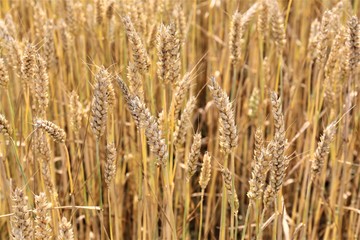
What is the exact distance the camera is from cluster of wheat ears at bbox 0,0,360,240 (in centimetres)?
126

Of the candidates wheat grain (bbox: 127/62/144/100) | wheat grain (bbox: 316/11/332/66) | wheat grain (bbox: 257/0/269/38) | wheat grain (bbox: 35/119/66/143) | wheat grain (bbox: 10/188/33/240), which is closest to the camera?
wheat grain (bbox: 10/188/33/240)

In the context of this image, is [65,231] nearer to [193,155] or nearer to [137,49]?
[193,155]

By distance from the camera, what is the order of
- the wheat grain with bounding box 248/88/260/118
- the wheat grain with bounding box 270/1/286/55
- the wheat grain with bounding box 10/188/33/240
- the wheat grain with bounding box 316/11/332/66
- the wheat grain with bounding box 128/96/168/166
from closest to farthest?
the wheat grain with bounding box 10/188/33/240 < the wheat grain with bounding box 128/96/168/166 < the wheat grain with bounding box 316/11/332/66 < the wheat grain with bounding box 270/1/286/55 < the wheat grain with bounding box 248/88/260/118

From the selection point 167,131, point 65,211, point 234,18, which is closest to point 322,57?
point 234,18

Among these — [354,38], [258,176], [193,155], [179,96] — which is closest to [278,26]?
[354,38]

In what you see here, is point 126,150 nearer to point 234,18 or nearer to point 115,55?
point 115,55

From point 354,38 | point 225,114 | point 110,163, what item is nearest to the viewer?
point 225,114

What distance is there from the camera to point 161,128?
1.46 meters

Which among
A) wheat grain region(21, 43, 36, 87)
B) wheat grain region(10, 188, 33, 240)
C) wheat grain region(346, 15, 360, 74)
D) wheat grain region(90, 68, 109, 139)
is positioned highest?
wheat grain region(346, 15, 360, 74)

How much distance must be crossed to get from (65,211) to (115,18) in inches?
35.0

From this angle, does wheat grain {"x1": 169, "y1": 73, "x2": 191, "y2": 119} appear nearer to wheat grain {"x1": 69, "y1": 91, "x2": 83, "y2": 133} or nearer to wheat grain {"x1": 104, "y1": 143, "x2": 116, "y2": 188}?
wheat grain {"x1": 104, "y1": 143, "x2": 116, "y2": 188}

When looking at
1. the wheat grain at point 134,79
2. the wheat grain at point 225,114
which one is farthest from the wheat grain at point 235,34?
the wheat grain at point 225,114

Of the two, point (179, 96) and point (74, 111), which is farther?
point (74, 111)

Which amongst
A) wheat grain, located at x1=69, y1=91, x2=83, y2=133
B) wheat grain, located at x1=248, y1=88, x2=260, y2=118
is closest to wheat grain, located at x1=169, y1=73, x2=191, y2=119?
wheat grain, located at x1=69, y1=91, x2=83, y2=133
